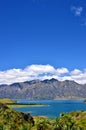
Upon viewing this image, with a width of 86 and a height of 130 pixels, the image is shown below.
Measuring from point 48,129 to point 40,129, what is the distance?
8716 mm

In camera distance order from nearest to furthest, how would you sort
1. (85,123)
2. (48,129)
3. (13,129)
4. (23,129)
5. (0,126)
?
(23,129), (0,126), (48,129), (13,129), (85,123)

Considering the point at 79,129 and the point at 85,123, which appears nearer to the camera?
the point at 79,129

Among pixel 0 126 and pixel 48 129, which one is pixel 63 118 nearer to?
pixel 48 129

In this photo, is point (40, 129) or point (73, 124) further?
point (40, 129)

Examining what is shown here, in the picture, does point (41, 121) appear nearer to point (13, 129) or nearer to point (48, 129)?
point (48, 129)

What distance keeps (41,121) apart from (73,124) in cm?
1647

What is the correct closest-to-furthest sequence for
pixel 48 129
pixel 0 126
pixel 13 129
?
pixel 0 126 < pixel 48 129 < pixel 13 129

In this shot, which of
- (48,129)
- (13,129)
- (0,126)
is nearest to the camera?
(0,126)

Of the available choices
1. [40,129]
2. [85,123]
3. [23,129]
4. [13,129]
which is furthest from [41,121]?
[85,123]

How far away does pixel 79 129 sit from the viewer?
13975 cm

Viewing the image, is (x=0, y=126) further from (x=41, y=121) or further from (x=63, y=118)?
(x=63, y=118)

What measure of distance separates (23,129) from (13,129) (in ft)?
139

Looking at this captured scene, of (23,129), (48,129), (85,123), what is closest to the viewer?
(23,129)

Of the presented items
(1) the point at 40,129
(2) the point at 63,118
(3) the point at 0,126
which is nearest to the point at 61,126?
(2) the point at 63,118
